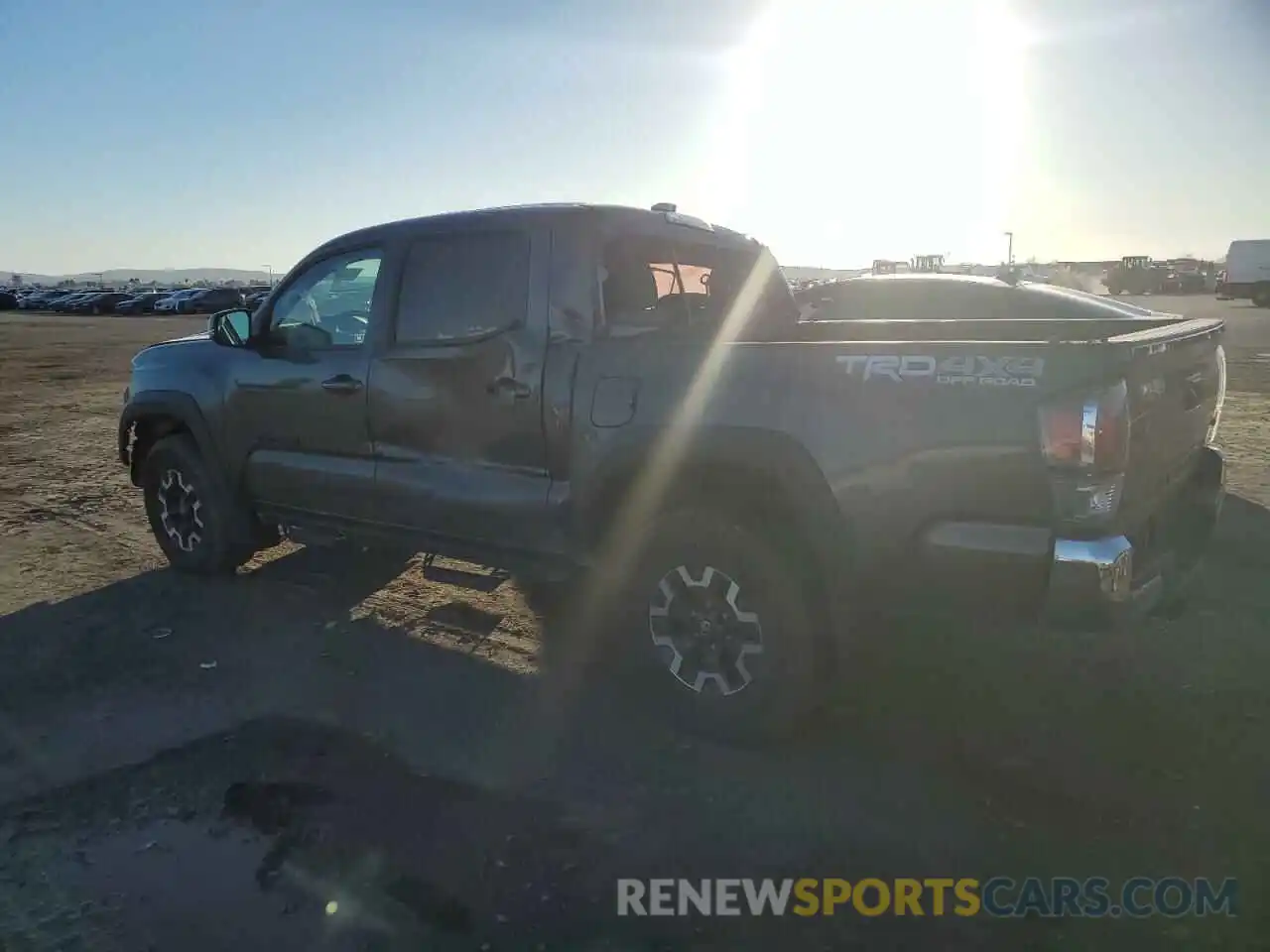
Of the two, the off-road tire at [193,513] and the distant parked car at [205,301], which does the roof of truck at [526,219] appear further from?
the distant parked car at [205,301]

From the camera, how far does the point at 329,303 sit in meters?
5.32

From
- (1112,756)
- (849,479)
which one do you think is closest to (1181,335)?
(849,479)

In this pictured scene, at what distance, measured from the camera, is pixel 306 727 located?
4090 mm

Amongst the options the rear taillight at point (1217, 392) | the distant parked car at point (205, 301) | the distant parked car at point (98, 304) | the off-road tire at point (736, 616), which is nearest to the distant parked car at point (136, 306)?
the distant parked car at point (98, 304)

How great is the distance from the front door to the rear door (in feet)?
0.63

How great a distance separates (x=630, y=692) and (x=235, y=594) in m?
2.75

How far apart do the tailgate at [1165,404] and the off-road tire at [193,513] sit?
474cm

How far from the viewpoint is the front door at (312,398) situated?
5004 mm

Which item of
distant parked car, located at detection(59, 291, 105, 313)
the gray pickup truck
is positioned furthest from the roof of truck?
distant parked car, located at detection(59, 291, 105, 313)

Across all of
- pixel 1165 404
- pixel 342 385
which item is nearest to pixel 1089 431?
pixel 1165 404

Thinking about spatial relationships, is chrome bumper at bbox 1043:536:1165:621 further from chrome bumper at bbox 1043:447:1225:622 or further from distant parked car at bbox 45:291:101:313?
distant parked car at bbox 45:291:101:313

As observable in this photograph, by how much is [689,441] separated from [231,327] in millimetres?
3308

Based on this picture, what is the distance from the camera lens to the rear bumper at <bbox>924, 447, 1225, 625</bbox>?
3.07 m

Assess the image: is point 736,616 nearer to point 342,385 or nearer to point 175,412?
point 342,385
